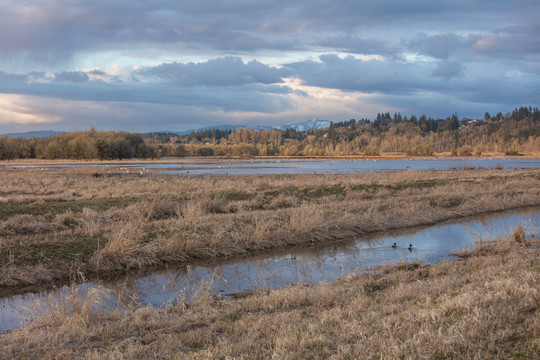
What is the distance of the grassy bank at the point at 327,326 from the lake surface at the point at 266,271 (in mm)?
1833

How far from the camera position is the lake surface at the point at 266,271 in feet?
33.2

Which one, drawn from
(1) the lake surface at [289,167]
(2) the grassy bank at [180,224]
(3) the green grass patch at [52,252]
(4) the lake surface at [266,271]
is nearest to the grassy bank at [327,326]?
(4) the lake surface at [266,271]

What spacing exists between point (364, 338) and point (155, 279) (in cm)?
804

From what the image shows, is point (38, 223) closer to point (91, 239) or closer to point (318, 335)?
point (91, 239)

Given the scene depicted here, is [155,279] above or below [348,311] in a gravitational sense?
below

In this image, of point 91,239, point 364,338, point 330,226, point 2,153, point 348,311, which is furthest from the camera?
point 2,153

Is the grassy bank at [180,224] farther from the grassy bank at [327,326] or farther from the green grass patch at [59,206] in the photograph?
the grassy bank at [327,326]

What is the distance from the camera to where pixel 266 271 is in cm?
1286

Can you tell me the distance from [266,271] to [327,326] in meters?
6.57

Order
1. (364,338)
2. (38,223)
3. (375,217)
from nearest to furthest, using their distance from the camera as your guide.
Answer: (364,338) < (38,223) < (375,217)

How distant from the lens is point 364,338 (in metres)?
5.59

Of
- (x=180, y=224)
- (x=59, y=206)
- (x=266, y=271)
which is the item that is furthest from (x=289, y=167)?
(x=266, y=271)

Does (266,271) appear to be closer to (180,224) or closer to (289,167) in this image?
(180,224)

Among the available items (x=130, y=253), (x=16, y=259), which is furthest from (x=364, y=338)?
(x=16, y=259)
